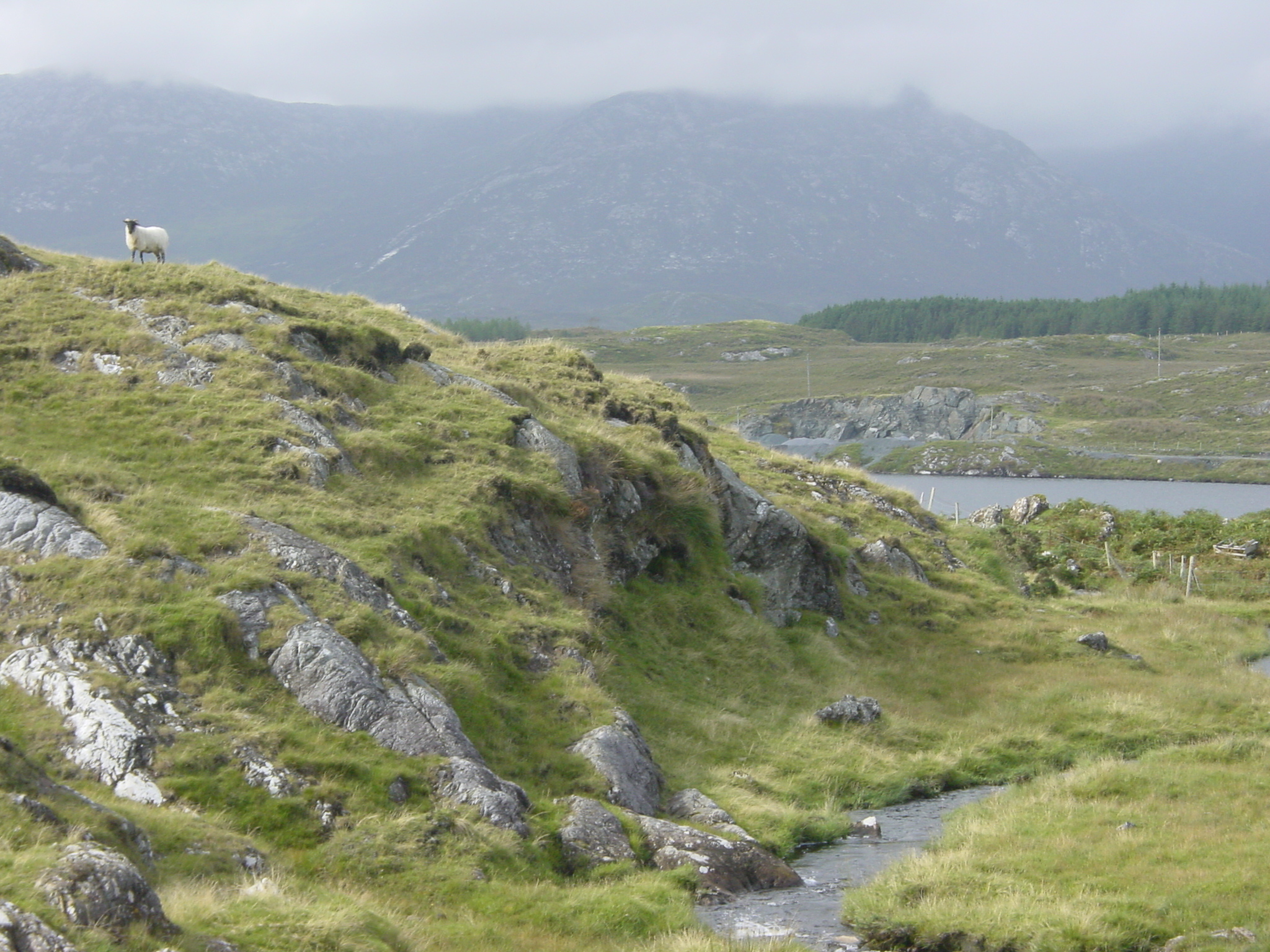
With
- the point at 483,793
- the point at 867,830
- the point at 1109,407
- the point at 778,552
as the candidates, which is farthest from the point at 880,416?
the point at 483,793

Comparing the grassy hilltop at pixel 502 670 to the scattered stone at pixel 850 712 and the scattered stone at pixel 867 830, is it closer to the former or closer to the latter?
the scattered stone at pixel 867 830

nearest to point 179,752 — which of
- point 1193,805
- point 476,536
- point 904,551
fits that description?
point 476,536

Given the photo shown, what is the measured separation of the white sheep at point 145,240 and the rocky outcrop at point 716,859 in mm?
25638

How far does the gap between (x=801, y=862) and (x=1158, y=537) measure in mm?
43508

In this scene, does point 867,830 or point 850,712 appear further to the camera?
point 850,712

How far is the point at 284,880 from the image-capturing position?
12.8 meters

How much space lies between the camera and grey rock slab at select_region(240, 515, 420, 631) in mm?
19000

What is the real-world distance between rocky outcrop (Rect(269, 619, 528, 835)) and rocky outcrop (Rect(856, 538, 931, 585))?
22549mm

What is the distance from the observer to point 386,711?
16.4 m

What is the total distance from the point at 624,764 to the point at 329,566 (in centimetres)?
610

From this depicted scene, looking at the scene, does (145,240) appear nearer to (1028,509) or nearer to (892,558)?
(892,558)

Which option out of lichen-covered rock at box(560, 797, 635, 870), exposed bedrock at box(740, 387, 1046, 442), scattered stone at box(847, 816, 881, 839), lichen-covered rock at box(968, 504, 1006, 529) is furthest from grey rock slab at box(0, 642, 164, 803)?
Answer: exposed bedrock at box(740, 387, 1046, 442)

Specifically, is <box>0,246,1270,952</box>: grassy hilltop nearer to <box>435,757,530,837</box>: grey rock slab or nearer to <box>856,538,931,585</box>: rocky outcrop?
<box>435,757,530,837</box>: grey rock slab

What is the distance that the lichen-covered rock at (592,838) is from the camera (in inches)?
624
